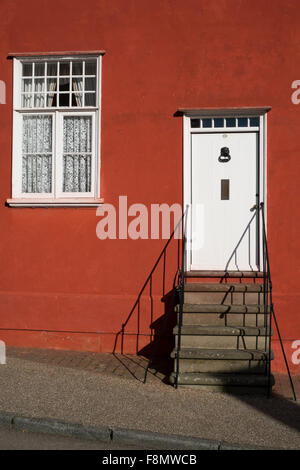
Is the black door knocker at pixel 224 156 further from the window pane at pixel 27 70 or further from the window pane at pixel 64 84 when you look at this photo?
the window pane at pixel 27 70

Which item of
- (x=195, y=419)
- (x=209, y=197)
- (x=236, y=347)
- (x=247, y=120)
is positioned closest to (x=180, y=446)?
(x=195, y=419)

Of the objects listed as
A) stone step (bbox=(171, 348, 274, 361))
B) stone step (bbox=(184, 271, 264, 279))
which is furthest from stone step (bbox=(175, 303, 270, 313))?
stone step (bbox=(184, 271, 264, 279))

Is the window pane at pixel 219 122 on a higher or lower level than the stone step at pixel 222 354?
higher

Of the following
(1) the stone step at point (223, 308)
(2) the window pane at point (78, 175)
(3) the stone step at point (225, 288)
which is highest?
(2) the window pane at point (78, 175)

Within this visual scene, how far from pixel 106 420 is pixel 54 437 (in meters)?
0.51

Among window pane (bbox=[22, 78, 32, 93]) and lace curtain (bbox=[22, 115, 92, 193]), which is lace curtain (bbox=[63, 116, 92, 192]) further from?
window pane (bbox=[22, 78, 32, 93])

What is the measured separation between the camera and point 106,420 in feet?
17.2

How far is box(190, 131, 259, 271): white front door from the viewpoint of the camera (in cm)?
812

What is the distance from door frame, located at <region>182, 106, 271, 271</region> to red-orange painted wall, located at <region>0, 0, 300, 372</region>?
0.10 meters

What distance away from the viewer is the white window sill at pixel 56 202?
8.27 metres

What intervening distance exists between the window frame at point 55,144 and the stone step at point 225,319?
233 centimetres

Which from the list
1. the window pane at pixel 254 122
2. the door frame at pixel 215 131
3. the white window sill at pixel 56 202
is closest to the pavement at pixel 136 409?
the door frame at pixel 215 131

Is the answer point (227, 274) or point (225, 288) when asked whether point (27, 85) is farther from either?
point (225, 288)

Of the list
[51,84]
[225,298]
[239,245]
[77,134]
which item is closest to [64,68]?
[51,84]
